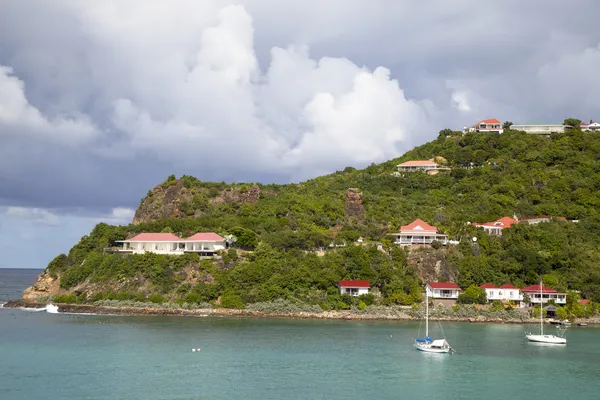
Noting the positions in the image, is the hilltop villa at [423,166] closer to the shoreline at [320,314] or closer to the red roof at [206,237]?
the shoreline at [320,314]

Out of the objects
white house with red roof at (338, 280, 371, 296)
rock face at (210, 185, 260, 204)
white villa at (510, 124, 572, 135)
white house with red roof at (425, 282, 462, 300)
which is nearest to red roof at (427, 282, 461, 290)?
white house with red roof at (425, 282, 462, 300)

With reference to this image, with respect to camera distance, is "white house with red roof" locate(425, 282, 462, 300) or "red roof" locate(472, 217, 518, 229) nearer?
"white house with red roof" locate(425, 282, 462, 300)

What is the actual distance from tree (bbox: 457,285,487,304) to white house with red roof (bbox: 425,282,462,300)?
752 mm

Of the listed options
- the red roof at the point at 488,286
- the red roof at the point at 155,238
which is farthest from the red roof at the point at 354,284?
the red roof at the point at 155,238

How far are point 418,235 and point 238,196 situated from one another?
28998 mm

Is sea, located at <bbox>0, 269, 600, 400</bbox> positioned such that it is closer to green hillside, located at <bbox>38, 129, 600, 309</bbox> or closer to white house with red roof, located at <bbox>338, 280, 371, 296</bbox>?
white house with red roof, located at <bbox>338, 280, 371, 296</bbox>

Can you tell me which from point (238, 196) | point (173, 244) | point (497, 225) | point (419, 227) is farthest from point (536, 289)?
point (238, 196)

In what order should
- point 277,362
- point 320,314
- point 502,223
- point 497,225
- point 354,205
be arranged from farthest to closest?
point 354,205
point 502,223
point 497,225
point 320,314
point 277,362

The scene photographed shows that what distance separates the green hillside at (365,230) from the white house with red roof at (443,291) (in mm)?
1845

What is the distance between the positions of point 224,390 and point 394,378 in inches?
411

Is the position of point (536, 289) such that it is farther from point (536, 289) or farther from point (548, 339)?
point (548, 339)

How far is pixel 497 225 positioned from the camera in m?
73.7

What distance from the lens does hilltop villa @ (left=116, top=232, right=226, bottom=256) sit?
229ft

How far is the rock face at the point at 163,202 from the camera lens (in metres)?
83.6
